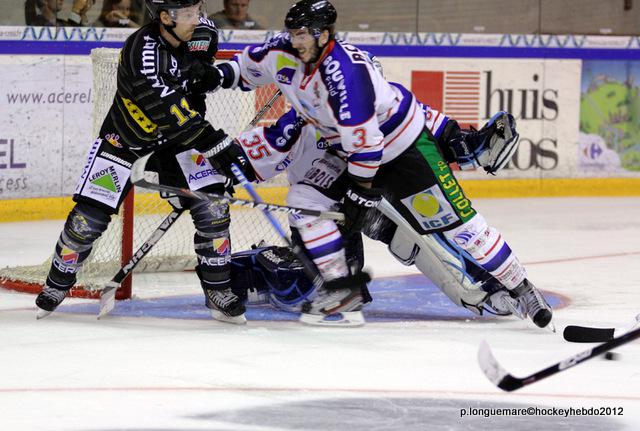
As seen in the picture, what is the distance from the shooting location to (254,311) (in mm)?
4902

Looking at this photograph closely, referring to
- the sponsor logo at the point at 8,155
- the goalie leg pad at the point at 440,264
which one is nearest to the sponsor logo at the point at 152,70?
the goalie leg pad at the point at 440,264

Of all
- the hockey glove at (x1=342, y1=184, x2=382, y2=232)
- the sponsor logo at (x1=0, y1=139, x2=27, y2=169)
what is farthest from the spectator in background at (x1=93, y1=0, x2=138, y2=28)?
the hockey glove at (x1=342, y1=184, x2=382, y2=232)

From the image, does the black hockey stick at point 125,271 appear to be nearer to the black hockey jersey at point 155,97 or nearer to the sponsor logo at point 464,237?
the black hockey jersey at point 155,97

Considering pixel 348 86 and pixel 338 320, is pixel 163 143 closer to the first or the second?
pixel 348 86

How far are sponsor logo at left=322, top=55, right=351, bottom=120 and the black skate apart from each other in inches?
34.5

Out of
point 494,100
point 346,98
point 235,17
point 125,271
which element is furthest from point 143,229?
point 494,100

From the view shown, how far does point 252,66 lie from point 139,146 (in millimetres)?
496

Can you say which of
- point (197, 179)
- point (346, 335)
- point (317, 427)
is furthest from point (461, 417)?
point (197, 179)

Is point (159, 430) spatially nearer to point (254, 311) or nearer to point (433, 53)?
point (254, 311)

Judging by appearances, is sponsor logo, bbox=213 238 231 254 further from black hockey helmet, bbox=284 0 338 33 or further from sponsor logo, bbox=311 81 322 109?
black hockey helmet, bbox=284 0 338 33

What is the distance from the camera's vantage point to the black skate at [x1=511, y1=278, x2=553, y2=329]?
14.9ft

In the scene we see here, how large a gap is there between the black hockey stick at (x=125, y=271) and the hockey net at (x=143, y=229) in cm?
24

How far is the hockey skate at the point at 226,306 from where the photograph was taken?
4.62 meters

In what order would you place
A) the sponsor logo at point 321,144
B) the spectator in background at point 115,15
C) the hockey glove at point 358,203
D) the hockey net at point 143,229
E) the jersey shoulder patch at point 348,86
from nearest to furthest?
the jersey shoulder patch at point 348,86
the hockey glove at point 358,203
the sponsor logo at point 321,144
the hockey net at point 143,229
the spectator in background at point 115,15
